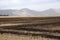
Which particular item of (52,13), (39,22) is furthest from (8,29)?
(52,13)

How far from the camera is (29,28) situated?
98 cm

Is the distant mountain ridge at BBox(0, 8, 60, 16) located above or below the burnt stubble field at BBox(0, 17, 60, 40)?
above

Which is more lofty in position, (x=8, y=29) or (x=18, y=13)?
(x=18, y=13)

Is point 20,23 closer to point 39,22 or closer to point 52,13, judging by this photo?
point 39,22

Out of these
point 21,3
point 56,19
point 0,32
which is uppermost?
point 21,3

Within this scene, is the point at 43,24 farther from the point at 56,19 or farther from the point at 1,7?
the point at 1,7

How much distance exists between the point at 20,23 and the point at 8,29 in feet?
0.36

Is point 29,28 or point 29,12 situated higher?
point 29,12

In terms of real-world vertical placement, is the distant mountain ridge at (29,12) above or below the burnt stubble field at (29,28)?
above

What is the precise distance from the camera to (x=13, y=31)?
1.00 meters

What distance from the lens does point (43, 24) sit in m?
0.96

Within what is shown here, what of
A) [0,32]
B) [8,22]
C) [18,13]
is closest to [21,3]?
[18,13]

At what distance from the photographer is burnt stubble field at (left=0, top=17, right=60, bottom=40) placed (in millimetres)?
944

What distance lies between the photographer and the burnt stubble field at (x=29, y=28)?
94 cm
